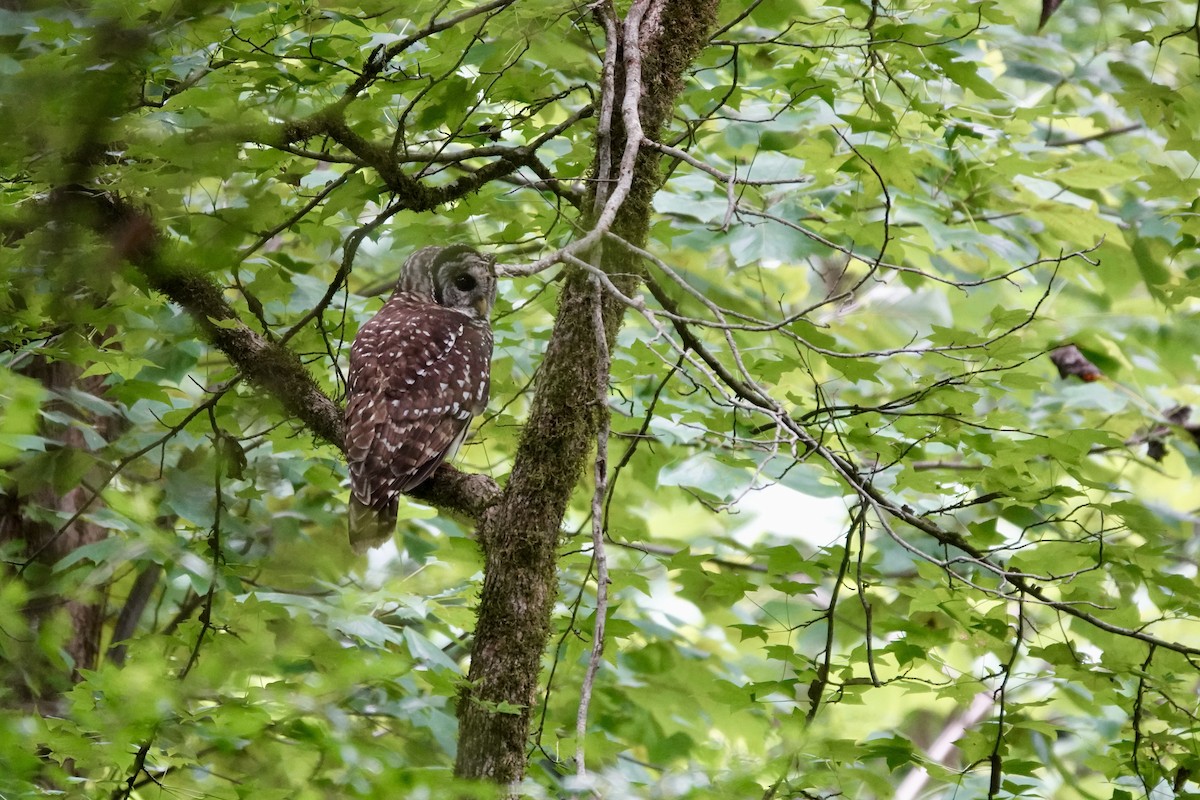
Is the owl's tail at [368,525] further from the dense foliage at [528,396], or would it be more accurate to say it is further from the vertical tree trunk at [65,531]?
the vertical tree trunk at [65,531]

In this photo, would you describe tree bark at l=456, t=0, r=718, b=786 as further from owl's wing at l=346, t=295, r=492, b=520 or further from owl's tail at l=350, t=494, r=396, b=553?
owl's tail at l=350, t=494, r=396, b=553

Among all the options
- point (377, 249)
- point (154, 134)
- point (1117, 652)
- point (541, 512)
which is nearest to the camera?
point (154, 134)

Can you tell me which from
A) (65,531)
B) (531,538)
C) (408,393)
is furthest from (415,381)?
(531,538)

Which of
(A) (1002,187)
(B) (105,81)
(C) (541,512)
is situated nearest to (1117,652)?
(C) (541,512)

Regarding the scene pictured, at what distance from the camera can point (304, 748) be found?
218 centimetres

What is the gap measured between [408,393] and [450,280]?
747mm

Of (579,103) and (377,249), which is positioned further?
(377,249)

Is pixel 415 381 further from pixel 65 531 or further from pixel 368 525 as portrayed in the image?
pixel 65 531

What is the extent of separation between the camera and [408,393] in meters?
3.91

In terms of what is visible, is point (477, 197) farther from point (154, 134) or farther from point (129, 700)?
point (129, 700)

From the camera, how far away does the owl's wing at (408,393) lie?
3535 mm

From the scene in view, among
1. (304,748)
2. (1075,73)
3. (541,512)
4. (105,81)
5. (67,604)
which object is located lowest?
(304,748)

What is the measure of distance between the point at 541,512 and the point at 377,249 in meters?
2.94

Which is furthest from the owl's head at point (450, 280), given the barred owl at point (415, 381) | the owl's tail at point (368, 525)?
the owl's tail at point (368, 525)
